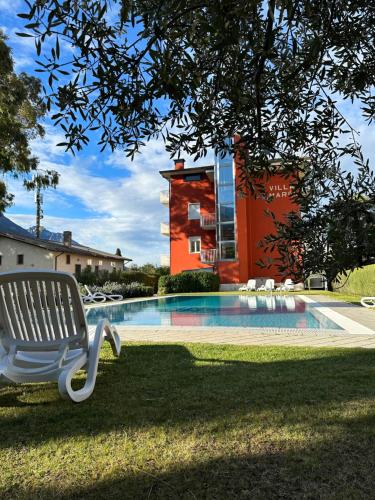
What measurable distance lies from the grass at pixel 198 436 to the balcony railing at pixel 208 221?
2627 cm

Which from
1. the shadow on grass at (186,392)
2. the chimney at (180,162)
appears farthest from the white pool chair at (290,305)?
the shadow on grass at (186,392)

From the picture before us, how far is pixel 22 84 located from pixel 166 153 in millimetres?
16556

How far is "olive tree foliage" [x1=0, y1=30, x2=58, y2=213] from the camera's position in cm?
1585

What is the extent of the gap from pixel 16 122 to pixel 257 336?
14510 millimetres

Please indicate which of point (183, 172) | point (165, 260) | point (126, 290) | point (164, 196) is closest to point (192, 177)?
point (183, 172)

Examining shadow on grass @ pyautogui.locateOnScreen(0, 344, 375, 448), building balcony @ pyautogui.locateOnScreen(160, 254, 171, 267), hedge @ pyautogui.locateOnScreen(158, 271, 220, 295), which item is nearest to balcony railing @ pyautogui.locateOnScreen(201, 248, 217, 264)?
hedge @ pyautogui.locateOnScreen(158, 271, 220, 295)

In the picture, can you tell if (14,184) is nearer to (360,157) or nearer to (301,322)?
(301,322)

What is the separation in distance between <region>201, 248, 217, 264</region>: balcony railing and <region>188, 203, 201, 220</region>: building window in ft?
9.88

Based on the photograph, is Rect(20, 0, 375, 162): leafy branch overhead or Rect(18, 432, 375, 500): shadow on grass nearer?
Rect(20, 0, 375, 162): leafy branch overhead

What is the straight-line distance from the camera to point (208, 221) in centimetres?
3059

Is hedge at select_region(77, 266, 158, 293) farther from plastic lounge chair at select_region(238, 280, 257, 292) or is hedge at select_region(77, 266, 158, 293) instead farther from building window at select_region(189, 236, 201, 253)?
plastic lounge chair at select_region(238, 280, 257, 292)

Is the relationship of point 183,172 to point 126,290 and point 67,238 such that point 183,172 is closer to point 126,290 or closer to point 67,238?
point 126,290

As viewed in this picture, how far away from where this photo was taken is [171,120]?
8.57ft

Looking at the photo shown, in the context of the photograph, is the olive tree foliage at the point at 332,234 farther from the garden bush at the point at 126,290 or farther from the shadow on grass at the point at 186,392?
the garden bush at the point at 126,290
